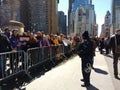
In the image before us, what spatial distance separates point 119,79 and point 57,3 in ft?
394

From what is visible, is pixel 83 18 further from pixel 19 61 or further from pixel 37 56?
pixel 19 61

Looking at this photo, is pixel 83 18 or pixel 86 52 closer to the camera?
pixel 86 52

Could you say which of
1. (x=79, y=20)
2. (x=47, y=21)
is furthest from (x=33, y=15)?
(x=79, y=20)

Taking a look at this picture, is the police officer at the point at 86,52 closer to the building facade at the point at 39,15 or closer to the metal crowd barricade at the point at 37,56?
the metal crowd barricade at the point at 37,56

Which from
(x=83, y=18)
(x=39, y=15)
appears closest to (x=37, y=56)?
(x=83, y=18)

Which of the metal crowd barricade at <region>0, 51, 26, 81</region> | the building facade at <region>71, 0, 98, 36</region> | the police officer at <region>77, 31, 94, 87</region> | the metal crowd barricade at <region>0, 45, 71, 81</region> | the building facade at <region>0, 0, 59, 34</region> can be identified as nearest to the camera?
the metal crowd barricade at <region>0, 51, 26, 81</region>

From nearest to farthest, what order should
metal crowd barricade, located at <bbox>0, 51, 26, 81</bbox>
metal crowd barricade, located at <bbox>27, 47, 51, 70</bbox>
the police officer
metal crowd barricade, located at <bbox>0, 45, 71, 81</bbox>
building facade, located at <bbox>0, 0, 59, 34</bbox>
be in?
metal crowd barricade, located at <bbox>0, 51, 26, 81</bbox> → metal crowd barricade, located at <bbox>0, 45, 71, 81</bbox> → the police officer → metal crowd barricade, located at <bbox>27, 47, 51, 70</bbox> → building facade, located at <bbox>0, 0, 59, 34</bbox>

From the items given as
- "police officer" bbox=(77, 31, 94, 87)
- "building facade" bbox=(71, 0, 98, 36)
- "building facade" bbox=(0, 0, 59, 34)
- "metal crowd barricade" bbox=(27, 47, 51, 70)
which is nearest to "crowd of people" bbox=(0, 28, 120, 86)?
"police officer" bbox=(77, 31, 94, 87)

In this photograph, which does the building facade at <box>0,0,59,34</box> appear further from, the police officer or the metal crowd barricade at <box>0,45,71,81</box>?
the police officer

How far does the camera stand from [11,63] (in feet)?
40.1

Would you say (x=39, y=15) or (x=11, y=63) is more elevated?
(x=39, y=15)

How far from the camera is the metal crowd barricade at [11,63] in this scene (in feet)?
37.6

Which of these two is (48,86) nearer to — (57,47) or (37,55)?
(37,55)

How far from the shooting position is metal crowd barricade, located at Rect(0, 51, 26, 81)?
37.6 feet
